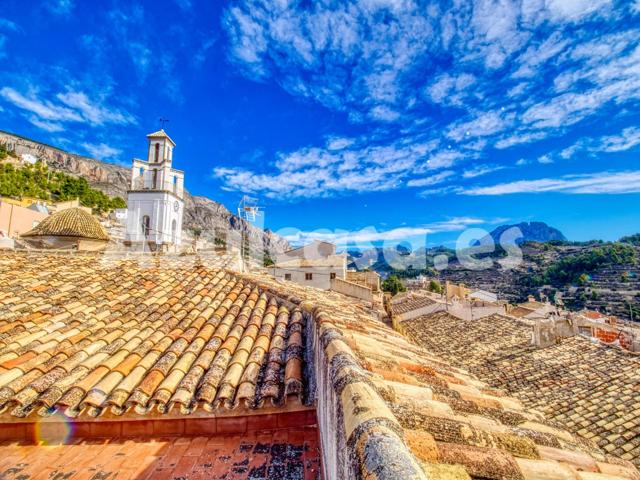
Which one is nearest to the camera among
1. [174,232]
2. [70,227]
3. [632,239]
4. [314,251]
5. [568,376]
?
[568,376]

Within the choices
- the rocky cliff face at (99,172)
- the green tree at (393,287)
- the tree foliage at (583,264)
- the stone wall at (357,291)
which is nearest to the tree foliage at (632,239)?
the tree foliage at (583,264)

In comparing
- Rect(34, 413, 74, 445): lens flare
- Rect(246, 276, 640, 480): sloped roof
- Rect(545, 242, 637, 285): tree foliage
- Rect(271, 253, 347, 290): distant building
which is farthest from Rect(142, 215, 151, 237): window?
Rect(545, 242, 637, 285): tree foliage

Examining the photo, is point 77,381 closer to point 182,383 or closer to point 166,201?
point 182,383

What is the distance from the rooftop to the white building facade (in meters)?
22.2

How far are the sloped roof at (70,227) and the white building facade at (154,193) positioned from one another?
5271 millimetres

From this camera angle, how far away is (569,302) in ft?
205

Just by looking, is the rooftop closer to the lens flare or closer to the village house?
the lens flare

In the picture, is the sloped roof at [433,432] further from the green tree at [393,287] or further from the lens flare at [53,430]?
the green tree at [393,287]

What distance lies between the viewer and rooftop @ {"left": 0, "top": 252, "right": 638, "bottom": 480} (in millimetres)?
1535

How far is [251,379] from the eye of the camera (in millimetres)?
3061

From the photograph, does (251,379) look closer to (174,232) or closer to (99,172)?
(174,232)

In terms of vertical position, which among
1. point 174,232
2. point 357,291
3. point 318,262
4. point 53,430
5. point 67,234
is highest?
point 174,232

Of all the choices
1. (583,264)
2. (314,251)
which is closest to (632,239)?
(583,264)

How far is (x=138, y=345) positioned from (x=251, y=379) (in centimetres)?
162
